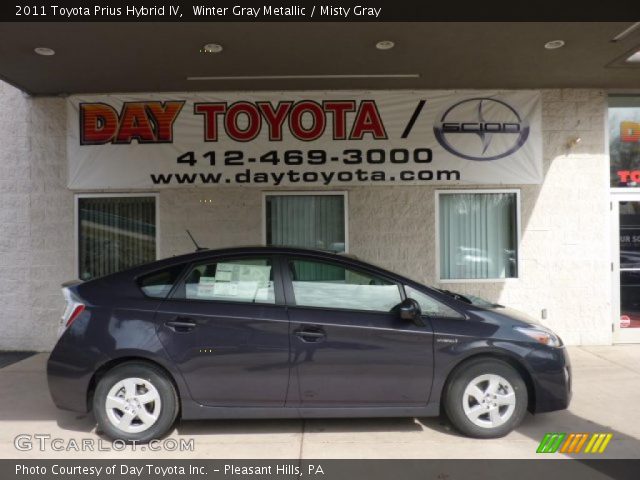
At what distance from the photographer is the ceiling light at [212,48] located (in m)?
6.00

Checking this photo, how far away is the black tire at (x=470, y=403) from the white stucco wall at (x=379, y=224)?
3461 mm

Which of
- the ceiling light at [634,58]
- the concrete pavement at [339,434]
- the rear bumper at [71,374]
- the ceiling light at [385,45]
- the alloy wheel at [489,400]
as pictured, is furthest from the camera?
the ceiling light at [634,58]

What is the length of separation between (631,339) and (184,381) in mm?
6599

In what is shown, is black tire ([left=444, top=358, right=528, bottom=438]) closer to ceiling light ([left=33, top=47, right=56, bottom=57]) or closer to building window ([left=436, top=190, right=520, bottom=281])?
building window ([left=436, top=190, right=520, bottom=281])

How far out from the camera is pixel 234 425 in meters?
4.73

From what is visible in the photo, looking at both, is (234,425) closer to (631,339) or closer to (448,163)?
(448,163)

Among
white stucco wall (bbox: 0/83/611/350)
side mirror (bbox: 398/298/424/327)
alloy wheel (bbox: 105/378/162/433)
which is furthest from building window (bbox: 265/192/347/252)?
alloy wheel (bbox: 105/378/162/433)

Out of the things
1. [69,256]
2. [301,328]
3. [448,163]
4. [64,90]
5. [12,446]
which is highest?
[64,90]

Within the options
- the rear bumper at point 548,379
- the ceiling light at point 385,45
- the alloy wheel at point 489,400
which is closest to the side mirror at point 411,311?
the alloy wheel at point 489,400

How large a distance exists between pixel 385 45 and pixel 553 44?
6.06 feet

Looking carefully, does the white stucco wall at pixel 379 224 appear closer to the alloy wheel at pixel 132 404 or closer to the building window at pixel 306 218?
the building window at pixel 306 218

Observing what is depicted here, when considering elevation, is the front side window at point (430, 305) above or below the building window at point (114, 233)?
below
